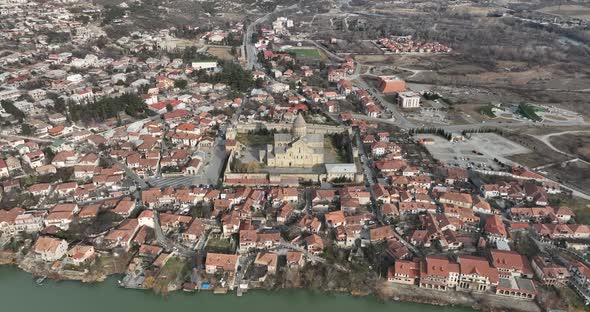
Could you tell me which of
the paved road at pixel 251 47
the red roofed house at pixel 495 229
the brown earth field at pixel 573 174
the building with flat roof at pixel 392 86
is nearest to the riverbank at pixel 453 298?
the red roofed house at pixel 495 229

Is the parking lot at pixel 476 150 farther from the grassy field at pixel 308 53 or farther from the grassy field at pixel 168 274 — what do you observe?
the grassy field at pixel 308 53

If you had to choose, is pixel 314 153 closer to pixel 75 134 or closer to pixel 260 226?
pixel 260 226

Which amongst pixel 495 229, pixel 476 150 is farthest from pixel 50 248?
pixel 476 150

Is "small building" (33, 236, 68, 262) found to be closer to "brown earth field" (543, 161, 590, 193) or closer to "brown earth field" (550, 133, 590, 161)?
"brown earth field" (543, 161, 590, 193)

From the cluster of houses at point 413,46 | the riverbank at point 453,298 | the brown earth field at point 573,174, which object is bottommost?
the cluster of houses at point 413,46

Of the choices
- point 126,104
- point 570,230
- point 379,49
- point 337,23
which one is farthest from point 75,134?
point 337,23

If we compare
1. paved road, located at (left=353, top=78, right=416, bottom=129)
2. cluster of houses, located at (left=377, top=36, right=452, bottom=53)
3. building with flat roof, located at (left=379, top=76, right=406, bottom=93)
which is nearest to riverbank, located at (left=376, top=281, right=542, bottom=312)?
paved road, located at (left=353, top=78, right=416, bottom=129)

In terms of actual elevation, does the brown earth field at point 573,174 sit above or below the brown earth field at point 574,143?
above
